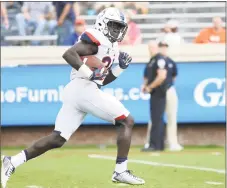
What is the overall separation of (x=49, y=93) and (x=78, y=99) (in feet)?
22.3

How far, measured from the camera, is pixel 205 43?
15914 mm

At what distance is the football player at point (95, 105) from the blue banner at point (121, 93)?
660cm

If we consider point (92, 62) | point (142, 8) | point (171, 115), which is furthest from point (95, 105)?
point (142, 8)

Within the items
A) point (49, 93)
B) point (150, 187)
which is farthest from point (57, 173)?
point (49, 93)

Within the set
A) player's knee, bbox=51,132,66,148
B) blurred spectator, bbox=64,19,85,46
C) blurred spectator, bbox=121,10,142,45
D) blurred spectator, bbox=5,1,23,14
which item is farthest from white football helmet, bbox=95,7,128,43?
blurred spectator, bbox=5,1,23,14

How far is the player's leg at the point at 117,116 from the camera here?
8664 mm

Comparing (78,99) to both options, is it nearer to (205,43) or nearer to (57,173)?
(57,173)

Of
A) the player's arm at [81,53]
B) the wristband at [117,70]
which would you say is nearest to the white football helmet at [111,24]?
the player's arm at [81,53]

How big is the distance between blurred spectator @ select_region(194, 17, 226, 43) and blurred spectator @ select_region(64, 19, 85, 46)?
7.59 ft

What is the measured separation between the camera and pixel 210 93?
50.8ft

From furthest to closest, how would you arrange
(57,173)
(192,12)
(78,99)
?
(192,12)
(57,173)
(78,99)

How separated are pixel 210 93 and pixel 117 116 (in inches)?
277

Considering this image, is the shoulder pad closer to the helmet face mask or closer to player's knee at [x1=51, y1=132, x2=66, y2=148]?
the helmet face mask

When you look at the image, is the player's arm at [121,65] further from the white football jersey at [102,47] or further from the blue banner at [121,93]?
the blue banner at [121,93]
